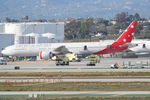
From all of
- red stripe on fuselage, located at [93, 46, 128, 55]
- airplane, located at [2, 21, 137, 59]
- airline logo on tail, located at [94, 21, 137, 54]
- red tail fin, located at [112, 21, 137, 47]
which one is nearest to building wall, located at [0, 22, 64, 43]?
airplane, located at [2, 21, 137, 59]

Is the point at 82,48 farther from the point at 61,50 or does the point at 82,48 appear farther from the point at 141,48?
the point at 141,48

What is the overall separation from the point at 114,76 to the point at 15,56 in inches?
2551

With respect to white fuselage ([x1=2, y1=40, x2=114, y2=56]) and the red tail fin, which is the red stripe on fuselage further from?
the red tail fin

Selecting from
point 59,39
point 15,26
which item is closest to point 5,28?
point 15,26

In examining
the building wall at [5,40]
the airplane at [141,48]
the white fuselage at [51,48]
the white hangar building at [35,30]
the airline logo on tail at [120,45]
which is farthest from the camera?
the white hangar building at [35,30]

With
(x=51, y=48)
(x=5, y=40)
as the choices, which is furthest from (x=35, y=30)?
(x=51, y=48)

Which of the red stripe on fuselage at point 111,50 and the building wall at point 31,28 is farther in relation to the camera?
the building wall at point 31,28

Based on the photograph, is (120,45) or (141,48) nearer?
(120,45)

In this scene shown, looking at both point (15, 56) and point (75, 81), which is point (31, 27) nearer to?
point (15, 56)

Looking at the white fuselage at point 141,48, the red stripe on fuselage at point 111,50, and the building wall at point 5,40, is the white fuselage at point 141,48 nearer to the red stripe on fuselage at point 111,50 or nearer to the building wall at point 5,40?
the red stripe on fuselage at point 111,50

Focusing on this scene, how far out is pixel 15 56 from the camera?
5007 inches

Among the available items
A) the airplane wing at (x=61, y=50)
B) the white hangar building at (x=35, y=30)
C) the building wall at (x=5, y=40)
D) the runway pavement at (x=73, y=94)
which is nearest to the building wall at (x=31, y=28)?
the white hangar building at (x=35, y=30)

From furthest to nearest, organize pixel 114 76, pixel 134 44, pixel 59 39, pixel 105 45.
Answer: pixel 59 39, pixel 134 44, pixel 105 45, pixel 114 76

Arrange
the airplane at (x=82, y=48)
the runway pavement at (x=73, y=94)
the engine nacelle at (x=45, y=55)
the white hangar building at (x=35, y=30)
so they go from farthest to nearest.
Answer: the white hangar building at (x=35, y=30), the airplane at (x=82, y=48), the engine nacelle at (x=45, y=55), the runway pavement at (x=73, y=94)
